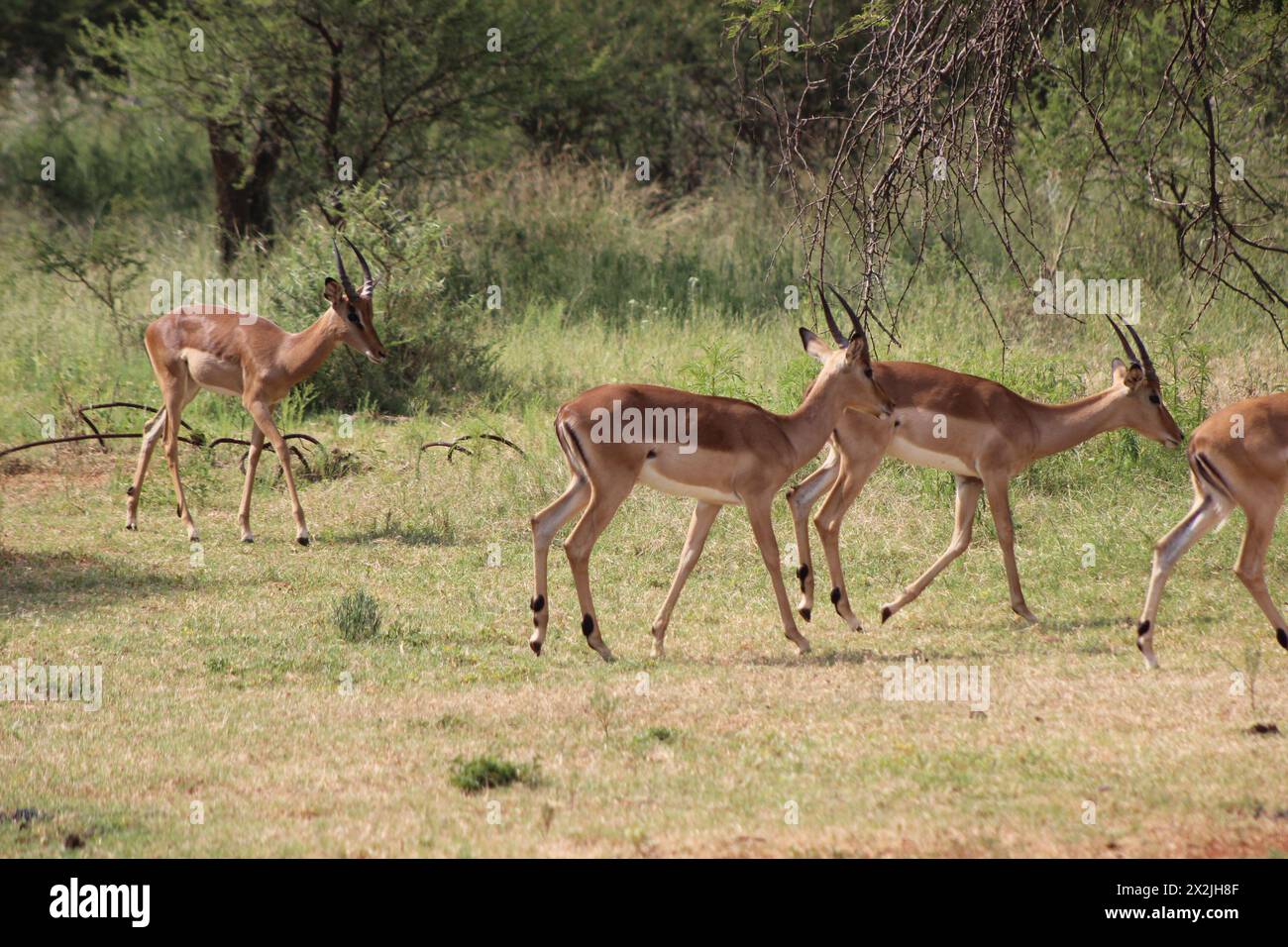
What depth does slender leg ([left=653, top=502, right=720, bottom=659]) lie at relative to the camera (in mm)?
7262

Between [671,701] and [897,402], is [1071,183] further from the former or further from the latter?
[671,701]

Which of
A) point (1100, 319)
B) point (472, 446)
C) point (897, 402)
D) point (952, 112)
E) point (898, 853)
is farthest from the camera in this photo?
point (1100, 319)

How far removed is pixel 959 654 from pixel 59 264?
10.9 meters

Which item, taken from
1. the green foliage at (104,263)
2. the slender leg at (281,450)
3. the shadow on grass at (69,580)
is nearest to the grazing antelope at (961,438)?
the slender leg at (281,450)

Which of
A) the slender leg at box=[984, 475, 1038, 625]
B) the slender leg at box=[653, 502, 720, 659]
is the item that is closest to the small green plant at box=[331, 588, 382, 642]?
the slender leg at box=[653, 502, 720, 659]

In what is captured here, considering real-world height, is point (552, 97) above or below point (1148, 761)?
above

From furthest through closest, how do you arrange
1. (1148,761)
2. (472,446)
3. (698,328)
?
(698,328)
(472,446)
(1148,761)

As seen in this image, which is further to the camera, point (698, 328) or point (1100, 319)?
point (698, 328)

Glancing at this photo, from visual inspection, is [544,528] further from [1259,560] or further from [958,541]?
[1259,560]

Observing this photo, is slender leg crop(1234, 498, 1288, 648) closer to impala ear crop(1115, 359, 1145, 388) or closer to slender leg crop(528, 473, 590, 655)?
impala ear crop(1115, 359, 1145, 388)

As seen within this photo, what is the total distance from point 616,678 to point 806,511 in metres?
1.64

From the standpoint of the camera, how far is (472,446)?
11.5 meters

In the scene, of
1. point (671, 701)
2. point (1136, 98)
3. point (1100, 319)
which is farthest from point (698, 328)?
point (671, 701)

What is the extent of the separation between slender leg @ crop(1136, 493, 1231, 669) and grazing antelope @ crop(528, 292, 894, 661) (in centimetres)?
152
